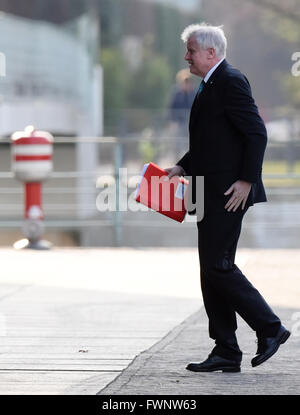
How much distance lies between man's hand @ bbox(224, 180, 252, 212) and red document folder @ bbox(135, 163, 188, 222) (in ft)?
0.95

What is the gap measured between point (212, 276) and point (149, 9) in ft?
145

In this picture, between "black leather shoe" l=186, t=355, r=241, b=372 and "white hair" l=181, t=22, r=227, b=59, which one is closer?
"white hair" l=181, t=22, r=227, b=59

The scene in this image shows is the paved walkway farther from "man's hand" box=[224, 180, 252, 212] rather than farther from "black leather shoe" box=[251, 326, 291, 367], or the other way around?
"man's hand" box=[224, 180, 252, 212]

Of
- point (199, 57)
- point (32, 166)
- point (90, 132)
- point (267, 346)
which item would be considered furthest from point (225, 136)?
point (90, 132)

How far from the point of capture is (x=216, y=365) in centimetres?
555

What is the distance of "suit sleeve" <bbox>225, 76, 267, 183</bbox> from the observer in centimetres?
534

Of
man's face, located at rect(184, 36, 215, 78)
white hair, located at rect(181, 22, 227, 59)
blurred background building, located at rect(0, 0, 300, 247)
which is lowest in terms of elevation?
blurred background building, located at rect(0, 0, 300, 247)

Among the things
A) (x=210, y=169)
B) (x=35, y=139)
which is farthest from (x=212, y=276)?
(x=35, y=139)

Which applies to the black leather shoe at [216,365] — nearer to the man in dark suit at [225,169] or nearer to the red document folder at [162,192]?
the man in dark suit at [225,169]

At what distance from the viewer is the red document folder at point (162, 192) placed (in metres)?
5.64

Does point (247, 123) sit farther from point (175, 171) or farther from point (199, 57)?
point (175, 171)

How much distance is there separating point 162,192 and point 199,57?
2.05 feet

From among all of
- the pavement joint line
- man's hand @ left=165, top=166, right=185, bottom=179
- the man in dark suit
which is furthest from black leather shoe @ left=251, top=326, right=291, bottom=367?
man's hand @ left=165, top=166, right=185, bottom=179
